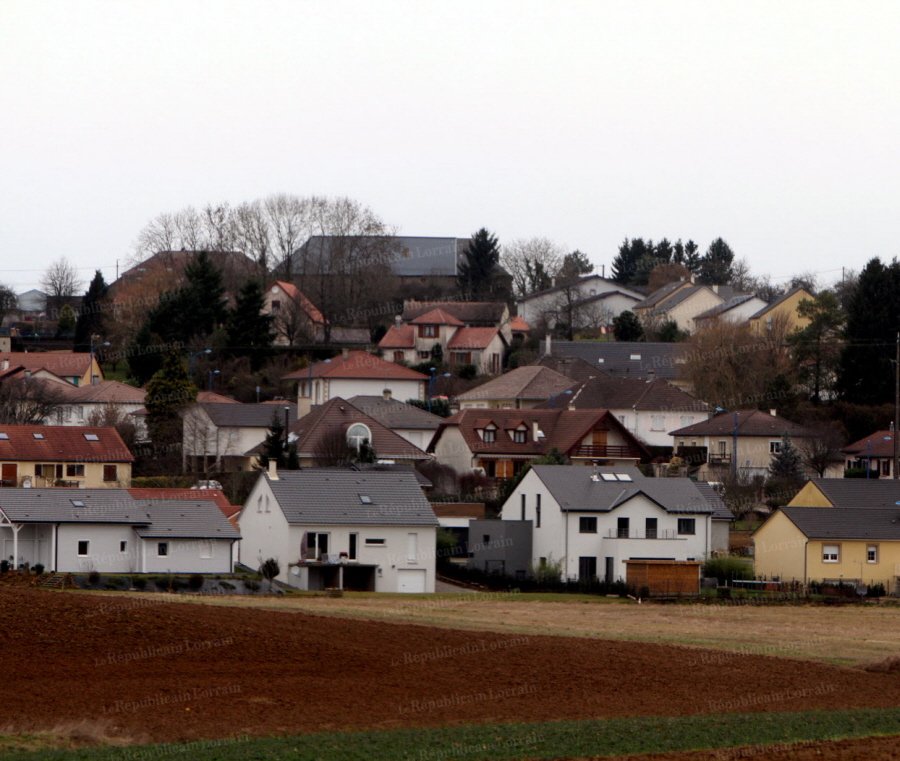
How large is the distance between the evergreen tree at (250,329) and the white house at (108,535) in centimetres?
4523

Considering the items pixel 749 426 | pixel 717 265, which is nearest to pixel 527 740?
pixel 749 426

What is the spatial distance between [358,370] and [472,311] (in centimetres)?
2697

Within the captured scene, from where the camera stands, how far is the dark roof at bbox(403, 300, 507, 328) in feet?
422

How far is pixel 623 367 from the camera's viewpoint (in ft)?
369

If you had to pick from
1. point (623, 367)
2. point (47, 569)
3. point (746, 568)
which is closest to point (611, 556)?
point (746, 568)

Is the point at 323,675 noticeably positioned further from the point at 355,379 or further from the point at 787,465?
the point at 355,379

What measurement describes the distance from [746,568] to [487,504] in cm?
1731

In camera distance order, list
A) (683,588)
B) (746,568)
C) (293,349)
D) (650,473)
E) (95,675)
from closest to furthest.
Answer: (95,675)
(683,588)
(746,568)
(650,473)
(293,349)

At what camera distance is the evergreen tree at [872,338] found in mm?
94000

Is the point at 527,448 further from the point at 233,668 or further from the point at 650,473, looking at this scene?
the point at 233,668

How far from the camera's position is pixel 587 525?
214 feet

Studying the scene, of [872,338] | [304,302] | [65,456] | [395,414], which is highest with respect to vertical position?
[304,302]

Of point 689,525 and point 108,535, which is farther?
point 689,525

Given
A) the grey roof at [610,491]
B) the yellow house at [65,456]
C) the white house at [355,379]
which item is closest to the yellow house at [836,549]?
the grey roof at [610,491]
